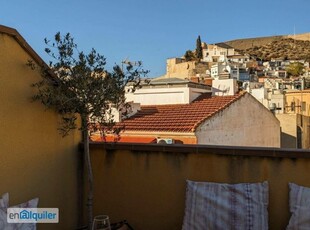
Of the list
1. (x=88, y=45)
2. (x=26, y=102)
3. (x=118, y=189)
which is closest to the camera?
(x=88, y=45)

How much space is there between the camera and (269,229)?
10.4 feet

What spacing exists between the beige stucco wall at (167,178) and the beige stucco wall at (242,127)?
5267 millimetres

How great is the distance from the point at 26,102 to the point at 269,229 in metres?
2.71

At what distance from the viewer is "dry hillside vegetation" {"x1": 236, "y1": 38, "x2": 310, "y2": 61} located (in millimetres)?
74000

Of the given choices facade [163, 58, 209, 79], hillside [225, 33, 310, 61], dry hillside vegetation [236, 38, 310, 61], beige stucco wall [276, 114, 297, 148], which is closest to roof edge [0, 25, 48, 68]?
beige stucco wall [276, 114, 297, 148]

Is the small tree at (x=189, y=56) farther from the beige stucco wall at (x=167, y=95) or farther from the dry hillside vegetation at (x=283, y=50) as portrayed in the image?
the beige stucco wall at (x=167, y=95)

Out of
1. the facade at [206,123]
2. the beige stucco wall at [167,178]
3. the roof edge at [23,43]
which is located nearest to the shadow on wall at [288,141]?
the facade at [206,123]

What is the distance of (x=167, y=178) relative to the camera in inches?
141

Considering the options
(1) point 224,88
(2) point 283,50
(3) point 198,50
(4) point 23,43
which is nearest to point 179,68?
(3) point 198,50

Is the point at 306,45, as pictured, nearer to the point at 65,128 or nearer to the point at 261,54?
the point at 261,54

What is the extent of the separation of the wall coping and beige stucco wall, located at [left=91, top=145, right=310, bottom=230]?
0.02 metres

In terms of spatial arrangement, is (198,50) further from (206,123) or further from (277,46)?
(206,123)

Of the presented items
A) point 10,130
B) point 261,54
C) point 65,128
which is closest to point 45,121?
point 65,128

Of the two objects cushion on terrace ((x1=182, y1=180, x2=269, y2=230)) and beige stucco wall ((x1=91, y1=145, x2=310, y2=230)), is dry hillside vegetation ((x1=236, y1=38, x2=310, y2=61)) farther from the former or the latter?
cushion on terrace ((x1=182, y1=180, x2=269, y2=230))
